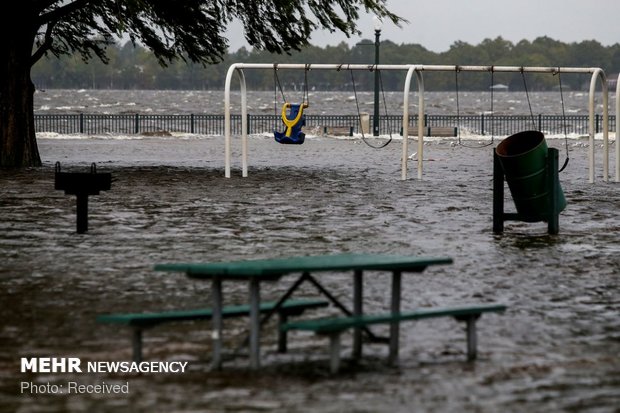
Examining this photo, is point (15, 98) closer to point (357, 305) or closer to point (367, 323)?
point (357, 305)

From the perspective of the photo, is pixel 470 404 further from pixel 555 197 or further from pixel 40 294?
pixel 555 197

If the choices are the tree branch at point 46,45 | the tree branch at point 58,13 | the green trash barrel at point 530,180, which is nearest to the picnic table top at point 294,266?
the green trash barrel at point 530,180

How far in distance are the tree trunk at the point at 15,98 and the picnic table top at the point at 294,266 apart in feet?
71.8

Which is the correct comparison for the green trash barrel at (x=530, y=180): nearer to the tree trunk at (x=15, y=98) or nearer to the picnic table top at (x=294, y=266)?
the picnic table top at (x=294, y=266)

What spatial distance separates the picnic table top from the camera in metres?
7.89

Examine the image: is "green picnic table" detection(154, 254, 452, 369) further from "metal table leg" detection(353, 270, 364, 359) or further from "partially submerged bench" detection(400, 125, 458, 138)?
"partially submerged bench" detection(400, 125, 458, 138)

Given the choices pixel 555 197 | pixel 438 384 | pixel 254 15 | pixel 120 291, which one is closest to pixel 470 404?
pixel 438 384

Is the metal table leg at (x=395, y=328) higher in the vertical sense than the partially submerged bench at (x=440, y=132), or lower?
lower

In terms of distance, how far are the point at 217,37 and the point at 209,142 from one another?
1899 centimetres

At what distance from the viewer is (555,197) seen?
657 inches

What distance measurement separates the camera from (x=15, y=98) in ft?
97.2

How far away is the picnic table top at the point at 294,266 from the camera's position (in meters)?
7.89

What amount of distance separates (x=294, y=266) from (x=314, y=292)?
342cm

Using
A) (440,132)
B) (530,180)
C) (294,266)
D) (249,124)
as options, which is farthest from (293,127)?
(249,124)
